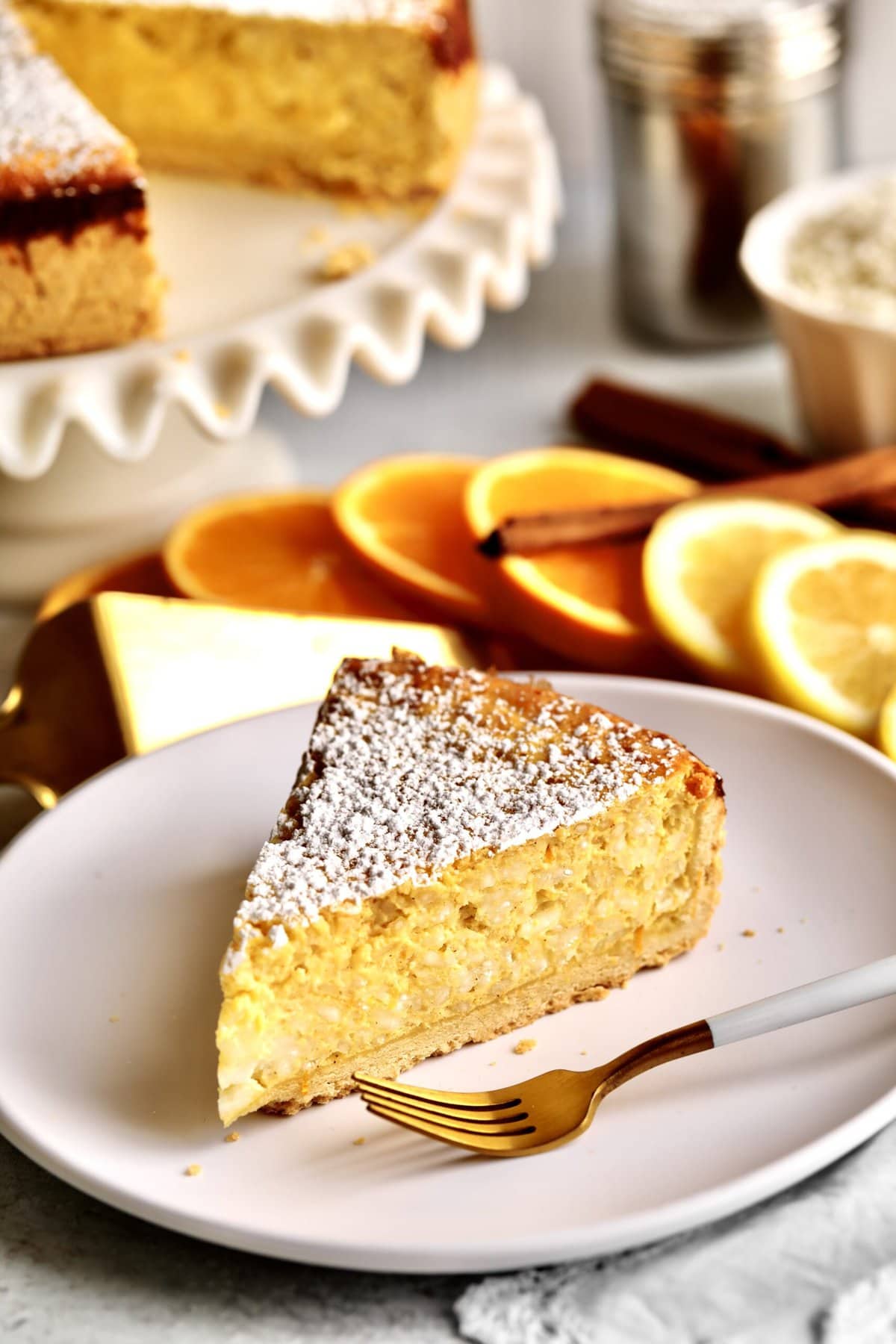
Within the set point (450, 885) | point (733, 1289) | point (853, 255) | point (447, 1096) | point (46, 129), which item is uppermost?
point (46, 129)

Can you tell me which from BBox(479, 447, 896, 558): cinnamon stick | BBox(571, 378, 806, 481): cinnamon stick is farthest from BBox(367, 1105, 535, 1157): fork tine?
BBox(571, 378, 806, 481): cinnamon stick

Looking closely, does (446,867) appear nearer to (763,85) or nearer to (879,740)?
(879,740)

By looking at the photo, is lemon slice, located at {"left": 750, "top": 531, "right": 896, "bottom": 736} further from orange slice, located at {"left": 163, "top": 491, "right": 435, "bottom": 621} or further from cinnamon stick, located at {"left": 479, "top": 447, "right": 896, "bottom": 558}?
orange slice, located at {"left": 163, "top": 491, "right": 435, "bottom": 621}

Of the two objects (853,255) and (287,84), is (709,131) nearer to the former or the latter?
(853,255)

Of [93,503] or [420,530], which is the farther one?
[93,503]

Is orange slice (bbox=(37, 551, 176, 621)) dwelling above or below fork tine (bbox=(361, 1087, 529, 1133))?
below

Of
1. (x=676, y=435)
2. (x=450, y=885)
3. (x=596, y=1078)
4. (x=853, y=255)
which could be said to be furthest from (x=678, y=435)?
(x=596, y=1078)

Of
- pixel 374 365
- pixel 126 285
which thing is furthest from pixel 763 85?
pixel 126 285
